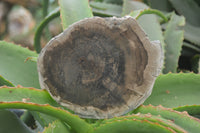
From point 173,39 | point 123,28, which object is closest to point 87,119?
point 123,28

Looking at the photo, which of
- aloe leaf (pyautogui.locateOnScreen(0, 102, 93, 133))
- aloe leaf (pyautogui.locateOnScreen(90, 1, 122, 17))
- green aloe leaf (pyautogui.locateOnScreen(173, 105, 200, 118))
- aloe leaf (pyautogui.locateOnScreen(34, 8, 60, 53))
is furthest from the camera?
aloe leaf (pyautogui.locateOnScreen(90, 1, 122, 17))

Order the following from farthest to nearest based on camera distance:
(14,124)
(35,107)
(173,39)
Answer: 1. (173,39)
2. (14,124)
3. (35,107)

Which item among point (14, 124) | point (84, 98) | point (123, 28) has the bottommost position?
point (14, 124)

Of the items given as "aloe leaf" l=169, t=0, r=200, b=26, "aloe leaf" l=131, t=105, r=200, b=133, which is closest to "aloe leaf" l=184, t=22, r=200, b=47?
"aloe leaf" l=169, t=0, r=200, b=26

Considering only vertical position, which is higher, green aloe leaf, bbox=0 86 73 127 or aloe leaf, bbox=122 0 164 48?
aloe leaf, bbox=122 0 164 48

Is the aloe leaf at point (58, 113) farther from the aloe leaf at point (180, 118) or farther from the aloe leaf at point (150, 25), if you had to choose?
the aloe leaf at point (150, 25)

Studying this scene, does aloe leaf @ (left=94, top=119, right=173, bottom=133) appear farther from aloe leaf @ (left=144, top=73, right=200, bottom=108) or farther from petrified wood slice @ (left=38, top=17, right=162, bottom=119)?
aloe leaf @ (left=144, top=73, right=200, bottom=108)

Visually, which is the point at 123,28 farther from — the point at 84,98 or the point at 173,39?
the point at 173,39
